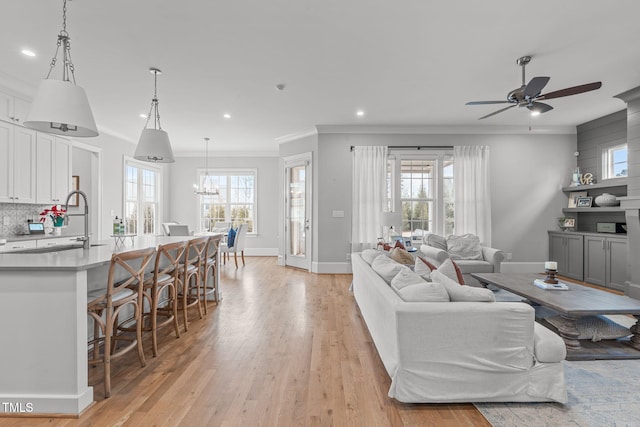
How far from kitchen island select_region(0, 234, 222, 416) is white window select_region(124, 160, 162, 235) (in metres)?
5.75

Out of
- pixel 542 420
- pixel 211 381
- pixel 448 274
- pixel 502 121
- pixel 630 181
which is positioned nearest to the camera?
pixel 542 420

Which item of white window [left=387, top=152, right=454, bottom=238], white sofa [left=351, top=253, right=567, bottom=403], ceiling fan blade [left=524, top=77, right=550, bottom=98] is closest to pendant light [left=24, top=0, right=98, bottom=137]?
white sofa [left=351, top=253, right=567, bottom=403]

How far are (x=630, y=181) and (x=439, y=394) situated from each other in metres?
4.88

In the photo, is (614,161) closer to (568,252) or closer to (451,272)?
(568,252)

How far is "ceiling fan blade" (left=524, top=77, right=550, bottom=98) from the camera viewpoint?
9.95ft

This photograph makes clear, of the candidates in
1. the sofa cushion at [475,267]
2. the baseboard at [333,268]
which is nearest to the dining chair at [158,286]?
the baseboard at [333,268]

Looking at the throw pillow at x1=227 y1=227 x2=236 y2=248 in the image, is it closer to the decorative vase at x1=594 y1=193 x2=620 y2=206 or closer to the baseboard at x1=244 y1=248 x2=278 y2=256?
the baseboard at x1=244 y1=248 x2=278 y2=256

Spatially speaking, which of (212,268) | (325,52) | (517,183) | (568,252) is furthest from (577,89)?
(212,268)

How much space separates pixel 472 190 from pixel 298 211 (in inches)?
140

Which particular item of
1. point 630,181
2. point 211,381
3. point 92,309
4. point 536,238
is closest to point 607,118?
point 630,181

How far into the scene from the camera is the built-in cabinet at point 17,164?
4152mm

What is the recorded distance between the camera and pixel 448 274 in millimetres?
2734

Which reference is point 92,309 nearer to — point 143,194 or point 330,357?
point 330,357

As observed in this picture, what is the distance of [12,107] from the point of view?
14.0 ft
